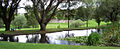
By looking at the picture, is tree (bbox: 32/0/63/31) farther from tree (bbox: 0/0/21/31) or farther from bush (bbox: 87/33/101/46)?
bush (bbox: 87/33/101/46)

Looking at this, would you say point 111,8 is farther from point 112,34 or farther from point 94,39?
point 94,39

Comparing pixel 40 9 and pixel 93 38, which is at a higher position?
pixel 40 9

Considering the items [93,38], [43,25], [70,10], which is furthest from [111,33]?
[70,10]

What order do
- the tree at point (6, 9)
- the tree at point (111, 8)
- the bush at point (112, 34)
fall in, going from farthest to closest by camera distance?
the tree at point (111, 8)
the tree at point (6, 9)
the bush at point (112, 34)

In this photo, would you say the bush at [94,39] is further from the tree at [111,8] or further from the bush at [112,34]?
Result: the tree at [111,8]

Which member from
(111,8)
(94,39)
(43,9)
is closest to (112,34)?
(94,39)

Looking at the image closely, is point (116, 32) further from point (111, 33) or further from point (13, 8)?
point (13, 8)

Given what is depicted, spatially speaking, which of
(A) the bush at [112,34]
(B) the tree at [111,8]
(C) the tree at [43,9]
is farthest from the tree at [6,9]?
(B) the tree at [111,8]

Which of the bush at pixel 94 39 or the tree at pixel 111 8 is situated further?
the tree at pixel 111 8

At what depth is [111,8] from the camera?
1815 inches

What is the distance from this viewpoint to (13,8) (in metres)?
29.5

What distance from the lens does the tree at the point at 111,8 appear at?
45.4 m

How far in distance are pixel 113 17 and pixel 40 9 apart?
94.1 feet

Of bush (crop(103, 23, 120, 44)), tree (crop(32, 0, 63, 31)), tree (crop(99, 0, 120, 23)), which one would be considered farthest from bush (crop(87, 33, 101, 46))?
tree (crop(99, 0, 120, 23))
